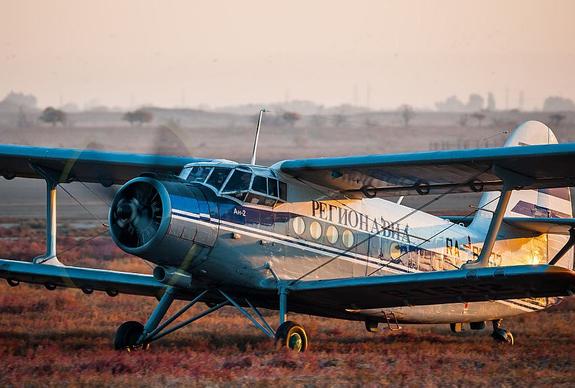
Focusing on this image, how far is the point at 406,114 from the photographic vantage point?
13650 centimetres

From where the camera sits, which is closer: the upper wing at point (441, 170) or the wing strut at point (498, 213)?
the upper wing at point (441, 170)

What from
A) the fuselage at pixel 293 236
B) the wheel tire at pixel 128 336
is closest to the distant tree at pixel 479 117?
the fuselage at pixel 293 236

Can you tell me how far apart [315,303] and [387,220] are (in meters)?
2.12

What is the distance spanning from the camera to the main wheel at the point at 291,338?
1476 centimetres

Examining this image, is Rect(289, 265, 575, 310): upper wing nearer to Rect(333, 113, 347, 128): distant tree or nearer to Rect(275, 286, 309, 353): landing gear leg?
Rect(275, 286, 309, 353): landing gear leg

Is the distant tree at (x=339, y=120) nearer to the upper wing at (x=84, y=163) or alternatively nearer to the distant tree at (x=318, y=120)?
the distant tree at (x=318, y=120)

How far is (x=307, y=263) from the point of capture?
1606 cm

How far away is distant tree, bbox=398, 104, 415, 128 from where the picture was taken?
13577 centimetres

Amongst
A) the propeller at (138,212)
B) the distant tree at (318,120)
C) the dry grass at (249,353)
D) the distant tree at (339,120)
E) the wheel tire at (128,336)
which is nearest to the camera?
the dry grass at (249,353)

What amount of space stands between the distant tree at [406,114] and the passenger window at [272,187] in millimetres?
119875

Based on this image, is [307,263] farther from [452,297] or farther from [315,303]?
[452,297]

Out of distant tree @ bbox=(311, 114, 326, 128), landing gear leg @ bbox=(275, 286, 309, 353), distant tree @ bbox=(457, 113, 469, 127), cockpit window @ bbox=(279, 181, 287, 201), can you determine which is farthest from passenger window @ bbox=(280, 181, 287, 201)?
distant tree @ bbox=(457, 113, 469, 127)

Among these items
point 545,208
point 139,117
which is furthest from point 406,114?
point 545,208

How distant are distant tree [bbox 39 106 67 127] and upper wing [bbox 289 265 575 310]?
306 feet
